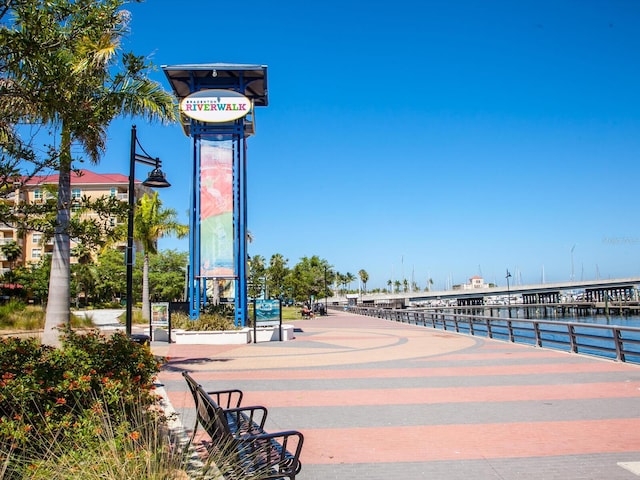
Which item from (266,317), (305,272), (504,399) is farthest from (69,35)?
(305,272)

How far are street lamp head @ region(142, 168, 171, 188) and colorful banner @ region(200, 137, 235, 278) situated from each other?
8.40 metres

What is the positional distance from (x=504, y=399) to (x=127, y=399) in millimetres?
6404

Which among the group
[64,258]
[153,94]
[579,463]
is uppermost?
[153,94]

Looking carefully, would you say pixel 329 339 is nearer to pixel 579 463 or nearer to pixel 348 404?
pixel 348 404

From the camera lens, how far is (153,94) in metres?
15.5

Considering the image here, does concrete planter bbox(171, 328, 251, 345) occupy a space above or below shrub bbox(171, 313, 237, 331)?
below

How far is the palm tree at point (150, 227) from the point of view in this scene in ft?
112

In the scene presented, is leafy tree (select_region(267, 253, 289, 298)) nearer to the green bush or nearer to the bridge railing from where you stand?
the bridge railing

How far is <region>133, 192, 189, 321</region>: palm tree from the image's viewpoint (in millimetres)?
34281

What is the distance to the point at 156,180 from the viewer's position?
582 inches

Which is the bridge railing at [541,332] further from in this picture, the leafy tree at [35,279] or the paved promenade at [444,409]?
the leafy tree at [35,279]

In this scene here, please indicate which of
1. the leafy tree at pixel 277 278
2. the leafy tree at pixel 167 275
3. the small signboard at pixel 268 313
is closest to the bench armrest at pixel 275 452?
the small signboard at pixel 268 313

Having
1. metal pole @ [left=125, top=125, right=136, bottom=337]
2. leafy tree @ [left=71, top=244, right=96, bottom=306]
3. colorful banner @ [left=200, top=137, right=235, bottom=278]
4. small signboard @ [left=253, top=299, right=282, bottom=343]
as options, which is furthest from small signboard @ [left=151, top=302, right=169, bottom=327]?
leafy tree @ [left=71, top=244, right=96, bottom=306]

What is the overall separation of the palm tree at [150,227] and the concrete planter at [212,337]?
546 inches
